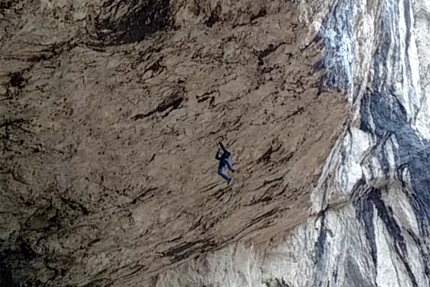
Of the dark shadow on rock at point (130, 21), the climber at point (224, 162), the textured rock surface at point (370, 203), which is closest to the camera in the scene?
the dark shadow on rock at point (130, 21)

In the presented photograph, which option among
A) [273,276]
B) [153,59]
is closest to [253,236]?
[273,276]

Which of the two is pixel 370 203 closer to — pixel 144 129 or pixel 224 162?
pixel 224 162

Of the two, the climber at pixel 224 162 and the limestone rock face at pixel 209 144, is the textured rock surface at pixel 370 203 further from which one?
the climber at pixel 224 162

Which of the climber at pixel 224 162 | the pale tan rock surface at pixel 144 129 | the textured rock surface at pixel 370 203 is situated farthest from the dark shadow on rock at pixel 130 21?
the textured rock surface at pixel 370 203

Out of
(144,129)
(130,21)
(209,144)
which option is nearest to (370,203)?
(209,144)

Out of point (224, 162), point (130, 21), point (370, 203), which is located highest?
point (130, 21)

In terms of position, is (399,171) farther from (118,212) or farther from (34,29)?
(34,29)

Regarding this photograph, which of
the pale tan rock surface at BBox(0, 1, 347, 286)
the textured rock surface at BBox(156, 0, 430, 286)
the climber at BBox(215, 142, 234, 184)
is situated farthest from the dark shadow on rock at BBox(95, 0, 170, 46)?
the textured rock surface at BBox(156, 0, 430, 286)
